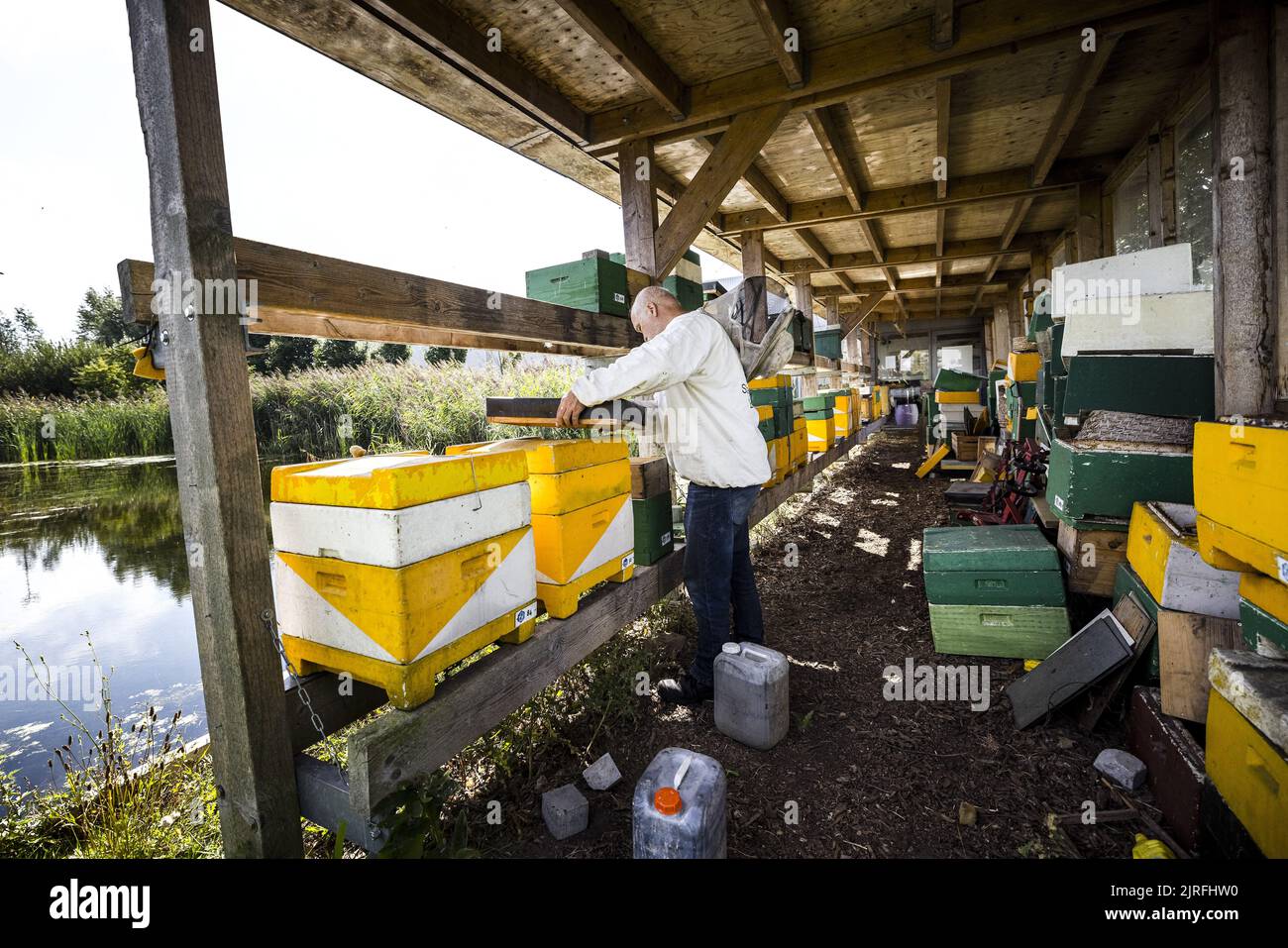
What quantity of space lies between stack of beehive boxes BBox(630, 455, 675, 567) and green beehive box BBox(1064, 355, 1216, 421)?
8.38 feet

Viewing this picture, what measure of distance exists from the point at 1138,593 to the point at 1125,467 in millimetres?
741

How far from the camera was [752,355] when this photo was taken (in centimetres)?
308

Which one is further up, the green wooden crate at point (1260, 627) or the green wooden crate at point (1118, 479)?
the green wooden crate at point (1118, 479)

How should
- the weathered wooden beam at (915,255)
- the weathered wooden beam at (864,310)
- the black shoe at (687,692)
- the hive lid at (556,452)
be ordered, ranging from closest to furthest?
the hive lid at (556,452), the black shoe at (687,692), the weathered wooden beam at (915,255), the weathered wooden beam at (864,310)

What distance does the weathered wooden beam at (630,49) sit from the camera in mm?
2674

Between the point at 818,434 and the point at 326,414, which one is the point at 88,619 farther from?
the point at 818,434

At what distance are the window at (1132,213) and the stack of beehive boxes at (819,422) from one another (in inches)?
141

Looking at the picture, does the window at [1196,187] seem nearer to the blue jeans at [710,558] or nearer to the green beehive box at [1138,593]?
the green beehive box at [1138,593]

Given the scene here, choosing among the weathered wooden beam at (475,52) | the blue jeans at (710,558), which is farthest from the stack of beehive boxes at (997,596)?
the weathered wooden beam at (475,52)

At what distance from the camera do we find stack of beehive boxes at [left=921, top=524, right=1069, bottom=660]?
296cm

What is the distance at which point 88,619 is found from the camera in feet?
15.0

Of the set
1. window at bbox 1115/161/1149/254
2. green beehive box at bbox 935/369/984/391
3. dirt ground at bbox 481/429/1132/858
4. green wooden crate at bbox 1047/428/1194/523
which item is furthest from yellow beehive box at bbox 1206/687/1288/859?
green beehive box at bbox 935/369/984/391

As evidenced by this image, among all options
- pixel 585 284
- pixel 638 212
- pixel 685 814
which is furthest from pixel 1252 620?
pixel 638 212
